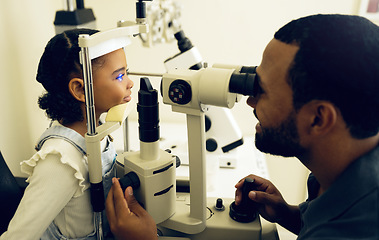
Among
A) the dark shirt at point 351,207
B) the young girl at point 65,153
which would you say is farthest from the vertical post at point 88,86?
the dark shirt at point 351,207

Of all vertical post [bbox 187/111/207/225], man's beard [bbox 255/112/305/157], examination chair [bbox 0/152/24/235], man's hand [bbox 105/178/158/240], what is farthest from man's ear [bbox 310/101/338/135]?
examination chair [bbox 0/152/24/235]

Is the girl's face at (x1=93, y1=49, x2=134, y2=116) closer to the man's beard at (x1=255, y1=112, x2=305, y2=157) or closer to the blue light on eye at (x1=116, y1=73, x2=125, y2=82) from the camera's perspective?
the blue light on eye at (x1=116, y1=73, x2=125, y2=82)

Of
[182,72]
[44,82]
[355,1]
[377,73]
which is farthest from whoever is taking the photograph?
[355,1]

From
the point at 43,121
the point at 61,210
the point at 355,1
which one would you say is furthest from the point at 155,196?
the point at 355,1

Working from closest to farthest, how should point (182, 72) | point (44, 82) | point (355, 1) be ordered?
point (182, 72), point (44, 82), point (355, 1)

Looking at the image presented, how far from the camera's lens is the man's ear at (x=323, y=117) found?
720 mm

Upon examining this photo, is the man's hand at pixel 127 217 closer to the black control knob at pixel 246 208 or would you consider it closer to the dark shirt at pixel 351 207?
the black control knob at pixel 246 208

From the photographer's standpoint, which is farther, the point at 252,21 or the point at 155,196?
the point at 252,21

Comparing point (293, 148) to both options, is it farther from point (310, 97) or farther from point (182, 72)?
point (182, 72)

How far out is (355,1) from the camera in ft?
5.69

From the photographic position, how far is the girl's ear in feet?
3.16

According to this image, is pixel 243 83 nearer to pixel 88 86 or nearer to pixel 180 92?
pixel 180 92

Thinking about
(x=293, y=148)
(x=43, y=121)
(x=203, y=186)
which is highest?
(x=293, y=148)

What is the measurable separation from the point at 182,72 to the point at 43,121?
1185 mm
